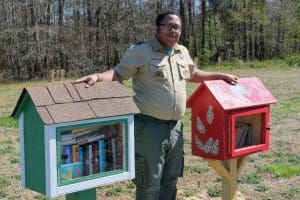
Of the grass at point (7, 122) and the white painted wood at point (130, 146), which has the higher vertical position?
the white painted wood at point (130, 146)

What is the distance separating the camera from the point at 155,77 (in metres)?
3.34

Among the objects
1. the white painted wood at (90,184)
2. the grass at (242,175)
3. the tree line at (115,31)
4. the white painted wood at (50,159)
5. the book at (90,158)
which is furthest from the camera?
the tree line at (115,31)

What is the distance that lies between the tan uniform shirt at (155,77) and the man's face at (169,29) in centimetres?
7

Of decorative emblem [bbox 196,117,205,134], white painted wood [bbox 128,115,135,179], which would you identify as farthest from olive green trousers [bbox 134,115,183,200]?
white painted wood [bbox 128,115,135,179]

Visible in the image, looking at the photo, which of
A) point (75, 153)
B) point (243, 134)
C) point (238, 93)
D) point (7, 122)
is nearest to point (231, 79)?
point (238, 93)

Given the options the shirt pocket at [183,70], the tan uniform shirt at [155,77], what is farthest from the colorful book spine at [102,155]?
the shirt pocket at [183,70]

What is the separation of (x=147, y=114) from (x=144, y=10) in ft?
89.8

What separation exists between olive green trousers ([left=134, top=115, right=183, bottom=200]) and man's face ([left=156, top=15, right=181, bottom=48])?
0.52 metres

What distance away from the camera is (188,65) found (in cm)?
356

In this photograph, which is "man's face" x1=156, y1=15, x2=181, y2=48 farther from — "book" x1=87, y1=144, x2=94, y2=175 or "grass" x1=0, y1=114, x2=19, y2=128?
"grass" x1=0, y1=114, x2=19, y2=128

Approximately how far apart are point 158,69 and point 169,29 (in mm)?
263

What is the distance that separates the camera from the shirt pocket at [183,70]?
3447 mm

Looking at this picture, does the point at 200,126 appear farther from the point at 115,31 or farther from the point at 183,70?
the point at 115,31

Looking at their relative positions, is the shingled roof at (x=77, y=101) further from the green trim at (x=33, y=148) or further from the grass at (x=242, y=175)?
the grass at (x=242, y=175)
